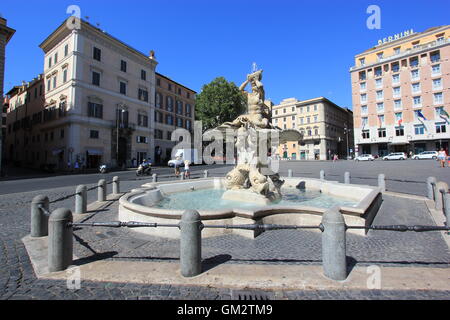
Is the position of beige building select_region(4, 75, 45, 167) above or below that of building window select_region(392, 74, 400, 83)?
below

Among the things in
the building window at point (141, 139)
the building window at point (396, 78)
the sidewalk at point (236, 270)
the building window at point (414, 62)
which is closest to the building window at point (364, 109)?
the building window at point (396, 78)

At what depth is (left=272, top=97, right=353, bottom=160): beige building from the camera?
61156 mm

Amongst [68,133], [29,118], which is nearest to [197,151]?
[68,133]

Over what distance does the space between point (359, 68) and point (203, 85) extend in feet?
120

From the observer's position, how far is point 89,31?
2850 centimetres

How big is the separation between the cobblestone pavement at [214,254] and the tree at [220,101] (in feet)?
128

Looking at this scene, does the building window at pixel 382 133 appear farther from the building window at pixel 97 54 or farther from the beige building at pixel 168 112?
the building window at pixel 97 54

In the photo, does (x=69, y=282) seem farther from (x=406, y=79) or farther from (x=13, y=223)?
(x=406, y=79)

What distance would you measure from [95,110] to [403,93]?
5694cm

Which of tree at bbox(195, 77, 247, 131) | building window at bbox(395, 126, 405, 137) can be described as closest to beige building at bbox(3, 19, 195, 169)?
tree at bbox(195, 77, 247, 131)

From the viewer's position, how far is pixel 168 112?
4459 centimetres

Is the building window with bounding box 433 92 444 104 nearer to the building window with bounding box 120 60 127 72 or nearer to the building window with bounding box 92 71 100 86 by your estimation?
the building window with bounding box 120 60 127 72

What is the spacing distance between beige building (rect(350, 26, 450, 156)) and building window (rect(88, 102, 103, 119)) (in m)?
52.5

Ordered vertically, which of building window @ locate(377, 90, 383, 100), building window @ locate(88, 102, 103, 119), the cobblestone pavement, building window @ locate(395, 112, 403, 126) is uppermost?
building window @ locate(377, 90, 383, 100)
